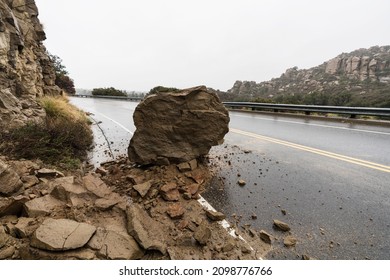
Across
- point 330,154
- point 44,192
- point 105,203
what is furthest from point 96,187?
point 330,154

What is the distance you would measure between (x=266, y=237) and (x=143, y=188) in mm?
2139

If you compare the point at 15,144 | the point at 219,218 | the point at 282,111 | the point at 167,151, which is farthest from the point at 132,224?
the point at 282,111

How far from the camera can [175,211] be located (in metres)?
3.60

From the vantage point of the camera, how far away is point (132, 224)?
3.06 m

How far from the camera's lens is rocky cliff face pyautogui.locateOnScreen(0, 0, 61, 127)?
6463mm

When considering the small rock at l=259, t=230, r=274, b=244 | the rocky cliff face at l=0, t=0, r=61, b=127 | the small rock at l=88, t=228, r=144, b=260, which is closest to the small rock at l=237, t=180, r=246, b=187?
the small rock at l=259, t=230, r=274, b=244

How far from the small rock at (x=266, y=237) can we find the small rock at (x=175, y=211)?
1152 mm

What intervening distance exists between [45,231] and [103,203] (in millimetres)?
895

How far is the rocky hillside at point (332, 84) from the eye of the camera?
39.6 m

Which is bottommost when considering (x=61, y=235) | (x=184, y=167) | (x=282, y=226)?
(x=282, y=226)

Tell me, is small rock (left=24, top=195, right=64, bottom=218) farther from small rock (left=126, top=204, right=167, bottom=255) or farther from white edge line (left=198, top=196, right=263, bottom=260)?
white edge line (left=198, top=196, right=263, bottom=260)

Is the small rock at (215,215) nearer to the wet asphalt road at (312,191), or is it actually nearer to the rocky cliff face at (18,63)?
the wet asphalt road at (312,191)

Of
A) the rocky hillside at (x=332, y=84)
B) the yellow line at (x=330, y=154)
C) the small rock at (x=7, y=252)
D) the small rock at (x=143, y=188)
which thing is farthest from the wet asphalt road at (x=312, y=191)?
the rocky hillside at (x=332, y=84)

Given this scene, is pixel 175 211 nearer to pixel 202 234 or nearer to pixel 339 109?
pixel 202 234
